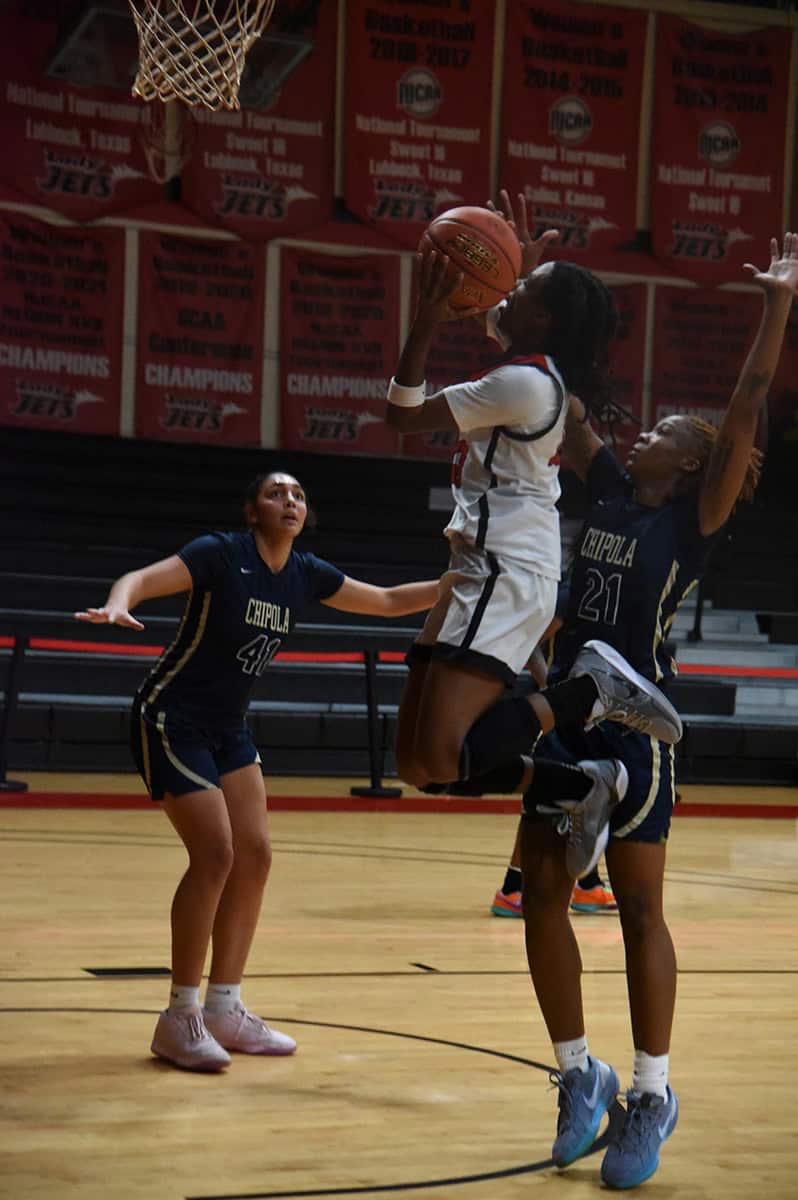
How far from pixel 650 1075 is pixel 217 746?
57.6 inches

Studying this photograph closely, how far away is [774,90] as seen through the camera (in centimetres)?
1550

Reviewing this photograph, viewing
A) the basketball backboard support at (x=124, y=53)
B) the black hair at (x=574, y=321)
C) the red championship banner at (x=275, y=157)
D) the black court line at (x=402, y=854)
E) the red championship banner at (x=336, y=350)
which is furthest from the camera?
the red championship banner at (x=336, y=350)

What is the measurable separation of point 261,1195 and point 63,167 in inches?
460

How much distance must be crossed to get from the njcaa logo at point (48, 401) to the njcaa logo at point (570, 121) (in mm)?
4827

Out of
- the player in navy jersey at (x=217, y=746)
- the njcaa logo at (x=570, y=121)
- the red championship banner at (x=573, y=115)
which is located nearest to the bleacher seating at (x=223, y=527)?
the red championship banner at (x=573, y=115)

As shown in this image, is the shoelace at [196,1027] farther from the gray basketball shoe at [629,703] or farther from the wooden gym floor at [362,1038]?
the gray basketball shoe at [629,703]

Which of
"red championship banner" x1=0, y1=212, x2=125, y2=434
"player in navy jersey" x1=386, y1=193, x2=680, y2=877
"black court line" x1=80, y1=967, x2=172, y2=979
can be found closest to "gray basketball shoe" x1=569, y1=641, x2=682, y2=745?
"player in navy jersey" x1=386, y1=193, x2=680, y2=877

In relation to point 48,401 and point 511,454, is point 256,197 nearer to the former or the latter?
point 48,401

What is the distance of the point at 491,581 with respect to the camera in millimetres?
3613

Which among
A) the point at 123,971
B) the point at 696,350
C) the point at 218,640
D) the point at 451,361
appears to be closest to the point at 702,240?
the point at 696,350

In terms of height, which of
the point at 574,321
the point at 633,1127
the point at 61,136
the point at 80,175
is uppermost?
the point at 61,136

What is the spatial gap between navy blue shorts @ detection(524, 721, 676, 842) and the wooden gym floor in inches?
26.8

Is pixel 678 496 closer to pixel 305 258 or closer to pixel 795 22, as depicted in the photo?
pixel 305 258

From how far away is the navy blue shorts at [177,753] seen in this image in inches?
164
